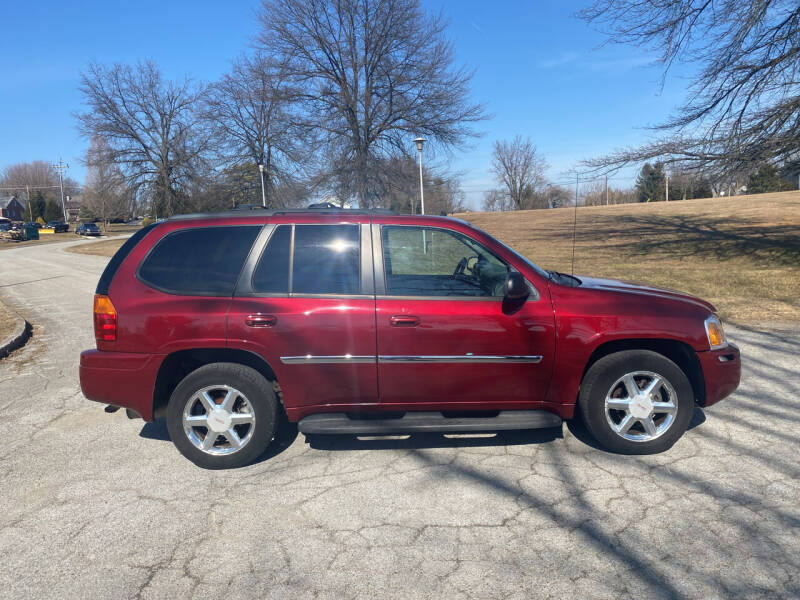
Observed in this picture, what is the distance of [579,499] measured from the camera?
338cm

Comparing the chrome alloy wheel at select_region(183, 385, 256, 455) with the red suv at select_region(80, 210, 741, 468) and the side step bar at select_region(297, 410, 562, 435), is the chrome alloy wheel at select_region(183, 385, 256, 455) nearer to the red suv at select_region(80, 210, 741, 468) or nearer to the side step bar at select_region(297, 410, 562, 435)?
the red suv at select_region(80, 210, 741, 468)

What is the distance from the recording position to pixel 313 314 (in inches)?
150

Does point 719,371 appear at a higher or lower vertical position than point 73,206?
lower

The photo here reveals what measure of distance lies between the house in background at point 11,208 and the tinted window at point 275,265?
117769mm

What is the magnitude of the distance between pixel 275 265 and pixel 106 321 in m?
1.22

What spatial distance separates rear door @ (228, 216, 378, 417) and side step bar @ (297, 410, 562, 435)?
0.12 metres

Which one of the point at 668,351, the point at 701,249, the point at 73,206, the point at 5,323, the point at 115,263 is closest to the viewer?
the point at 115,263

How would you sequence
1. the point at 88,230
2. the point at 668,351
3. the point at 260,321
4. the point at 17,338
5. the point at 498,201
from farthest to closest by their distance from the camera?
the point at 498,201
the point at 88,230
the point at 17,338
the point at 668,351
the point at 260,321

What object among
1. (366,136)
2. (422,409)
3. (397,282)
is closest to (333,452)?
(422,409)

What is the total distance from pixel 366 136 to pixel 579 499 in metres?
22.3

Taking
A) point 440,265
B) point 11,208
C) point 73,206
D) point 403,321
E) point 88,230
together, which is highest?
point 73,206

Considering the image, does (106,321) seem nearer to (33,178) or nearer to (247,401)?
(247,401)

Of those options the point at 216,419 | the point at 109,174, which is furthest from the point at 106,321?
the point at 109,174

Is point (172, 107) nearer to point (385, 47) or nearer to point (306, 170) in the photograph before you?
point (306, 170)
